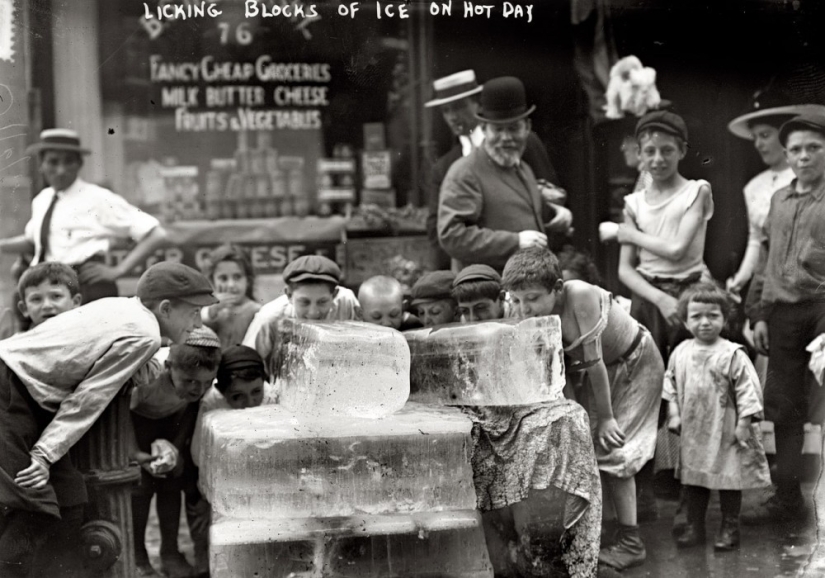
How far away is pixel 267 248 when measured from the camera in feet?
18.2

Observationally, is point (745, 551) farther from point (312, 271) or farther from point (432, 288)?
point (312, 271)

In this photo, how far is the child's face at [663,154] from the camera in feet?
17.4

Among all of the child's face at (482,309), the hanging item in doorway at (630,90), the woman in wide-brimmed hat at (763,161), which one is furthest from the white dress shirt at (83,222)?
the woman in wide-brimmed hat at (763,161)

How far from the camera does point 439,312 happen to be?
474 cm

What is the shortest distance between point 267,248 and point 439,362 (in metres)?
1.63

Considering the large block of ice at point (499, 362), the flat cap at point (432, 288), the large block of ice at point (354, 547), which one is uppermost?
the flat cap at point (432, 288)

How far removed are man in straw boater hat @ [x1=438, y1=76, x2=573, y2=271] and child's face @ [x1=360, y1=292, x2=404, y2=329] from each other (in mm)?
656

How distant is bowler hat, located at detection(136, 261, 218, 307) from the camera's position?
4520mm

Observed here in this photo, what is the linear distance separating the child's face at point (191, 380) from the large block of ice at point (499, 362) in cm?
105

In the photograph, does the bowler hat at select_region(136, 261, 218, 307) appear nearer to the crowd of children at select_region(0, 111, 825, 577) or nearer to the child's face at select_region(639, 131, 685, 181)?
the crowd of children at select_region(0, 111, 825, 577)

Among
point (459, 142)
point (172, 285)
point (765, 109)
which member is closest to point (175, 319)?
point (172, 285)

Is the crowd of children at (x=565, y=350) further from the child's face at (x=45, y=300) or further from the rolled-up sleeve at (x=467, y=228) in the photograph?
the rolled-up sleeve at (x=467, y=228)

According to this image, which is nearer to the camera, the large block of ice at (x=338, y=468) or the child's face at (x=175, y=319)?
the large block of ice at (x=338, y=468)

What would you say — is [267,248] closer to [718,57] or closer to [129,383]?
[129,383]
